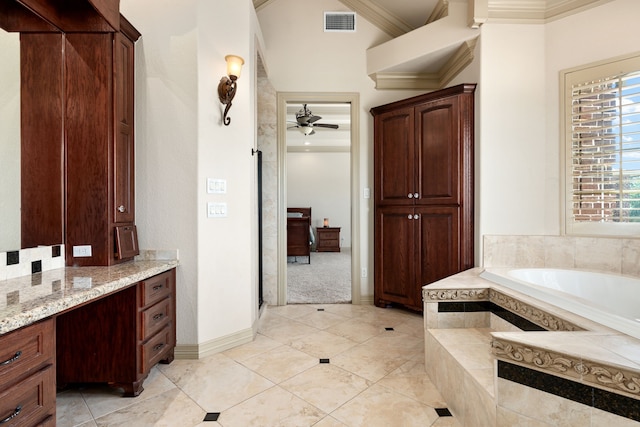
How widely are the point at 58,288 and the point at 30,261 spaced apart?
49 cm

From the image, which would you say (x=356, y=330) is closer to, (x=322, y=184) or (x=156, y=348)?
(x=156, y=348)

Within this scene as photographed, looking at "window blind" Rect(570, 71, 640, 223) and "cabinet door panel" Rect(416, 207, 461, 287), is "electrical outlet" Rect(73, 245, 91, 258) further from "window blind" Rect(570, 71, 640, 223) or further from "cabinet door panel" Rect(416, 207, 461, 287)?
"window blind" Rect(570, 71, 640, 223)

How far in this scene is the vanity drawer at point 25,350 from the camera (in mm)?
1037

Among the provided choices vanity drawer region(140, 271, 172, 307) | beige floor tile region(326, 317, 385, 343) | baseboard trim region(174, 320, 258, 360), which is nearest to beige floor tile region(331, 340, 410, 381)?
beige floor tile region(326, 317, 385, 343)

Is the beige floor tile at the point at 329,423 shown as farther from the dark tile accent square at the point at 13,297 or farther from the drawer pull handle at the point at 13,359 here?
the dark tile accent square at the point at 13,297

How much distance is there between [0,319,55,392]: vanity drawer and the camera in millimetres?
1037

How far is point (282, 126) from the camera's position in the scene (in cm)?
366

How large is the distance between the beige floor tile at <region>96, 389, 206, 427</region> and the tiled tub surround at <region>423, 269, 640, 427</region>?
140 cm

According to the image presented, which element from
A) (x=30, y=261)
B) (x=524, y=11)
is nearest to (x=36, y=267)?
(x=30, y=261)

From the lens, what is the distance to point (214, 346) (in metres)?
2.41

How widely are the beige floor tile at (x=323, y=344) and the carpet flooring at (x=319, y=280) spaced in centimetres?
106

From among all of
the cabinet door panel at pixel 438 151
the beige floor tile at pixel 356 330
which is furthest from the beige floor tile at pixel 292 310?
the cabinet door panel at pixel 438 151

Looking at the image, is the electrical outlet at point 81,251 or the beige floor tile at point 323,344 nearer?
the electrical outlet at point 81,251

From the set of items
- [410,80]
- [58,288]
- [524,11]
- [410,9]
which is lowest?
[58,288]
